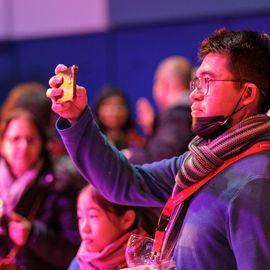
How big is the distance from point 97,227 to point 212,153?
86 centimetres

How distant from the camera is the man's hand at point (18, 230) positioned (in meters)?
3.01

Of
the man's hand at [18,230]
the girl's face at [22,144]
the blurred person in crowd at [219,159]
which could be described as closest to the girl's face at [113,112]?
the girl's face at [22,144]

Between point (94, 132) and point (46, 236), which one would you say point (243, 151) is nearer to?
point (94, 132)

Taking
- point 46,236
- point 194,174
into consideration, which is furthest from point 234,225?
point 46,236

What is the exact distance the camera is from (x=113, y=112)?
543cm

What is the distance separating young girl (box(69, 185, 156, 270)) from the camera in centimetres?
260

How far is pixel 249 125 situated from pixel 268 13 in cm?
396

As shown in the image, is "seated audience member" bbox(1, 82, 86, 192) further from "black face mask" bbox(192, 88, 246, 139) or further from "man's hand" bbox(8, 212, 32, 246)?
"black face mask" bbox(192, 88, 246, 139)

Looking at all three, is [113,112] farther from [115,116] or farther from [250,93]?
[250,93]

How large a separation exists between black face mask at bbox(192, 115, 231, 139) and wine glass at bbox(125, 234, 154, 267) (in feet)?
1.24

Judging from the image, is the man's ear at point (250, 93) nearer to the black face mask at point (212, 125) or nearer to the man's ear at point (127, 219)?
the black face mask at point (212, 125)

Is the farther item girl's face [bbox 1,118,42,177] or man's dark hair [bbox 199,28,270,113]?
girl's face [bbox 1,118,42,177]

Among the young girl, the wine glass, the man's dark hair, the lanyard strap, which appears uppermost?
the man's dark hair

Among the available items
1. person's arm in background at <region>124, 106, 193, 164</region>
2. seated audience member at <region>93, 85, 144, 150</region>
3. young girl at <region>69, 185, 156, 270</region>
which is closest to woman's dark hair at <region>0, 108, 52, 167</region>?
person's arm in background at <region>124, 106, 193, 164</region>
